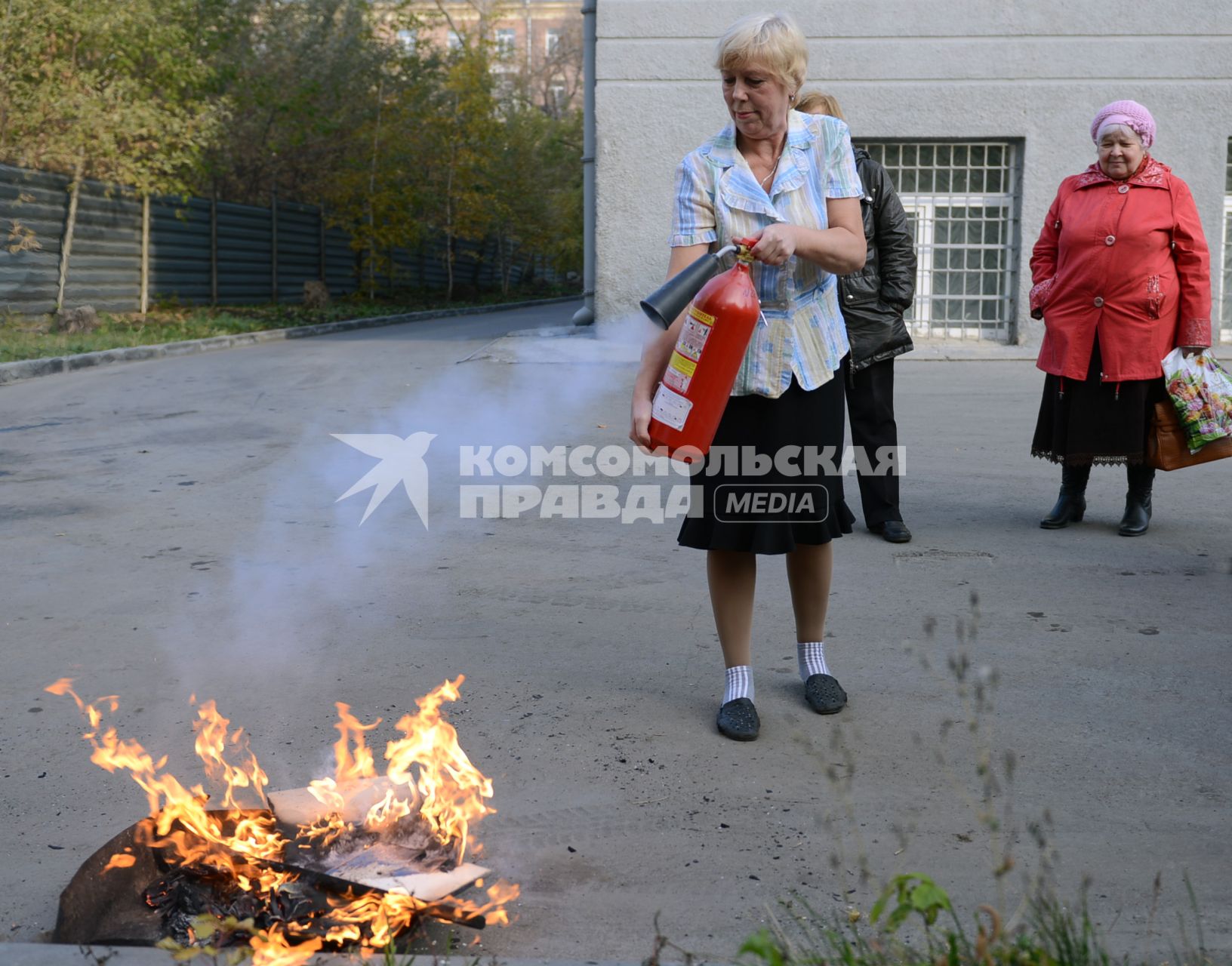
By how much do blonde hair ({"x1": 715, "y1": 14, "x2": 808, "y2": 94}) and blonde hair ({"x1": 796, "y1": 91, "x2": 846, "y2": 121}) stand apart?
176 centimetres

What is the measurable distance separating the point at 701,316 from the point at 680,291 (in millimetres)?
100

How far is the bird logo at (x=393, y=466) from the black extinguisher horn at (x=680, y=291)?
145 inches

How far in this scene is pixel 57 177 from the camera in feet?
61.7

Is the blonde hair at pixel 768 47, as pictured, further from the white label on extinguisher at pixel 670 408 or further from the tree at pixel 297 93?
the tree at pixel 297 93

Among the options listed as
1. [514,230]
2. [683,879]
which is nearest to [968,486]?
[683,879]

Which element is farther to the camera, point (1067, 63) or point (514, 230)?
point (514, 230)

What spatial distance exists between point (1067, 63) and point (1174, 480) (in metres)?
10.0

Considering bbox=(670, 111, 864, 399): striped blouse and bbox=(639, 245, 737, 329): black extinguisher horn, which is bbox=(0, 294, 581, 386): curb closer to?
bbox=(670, 111, 864, 399): striped blouse

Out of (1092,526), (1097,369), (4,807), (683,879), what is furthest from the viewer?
(1092,526)

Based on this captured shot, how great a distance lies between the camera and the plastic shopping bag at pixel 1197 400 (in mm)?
6191

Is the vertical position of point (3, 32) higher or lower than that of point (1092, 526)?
higher

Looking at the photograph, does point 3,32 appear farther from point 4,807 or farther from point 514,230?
point 514,230

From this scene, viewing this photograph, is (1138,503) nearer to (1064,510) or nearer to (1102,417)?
(1064,510)

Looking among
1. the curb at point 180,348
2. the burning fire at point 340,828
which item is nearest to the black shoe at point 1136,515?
the burning fire at point 340,828
